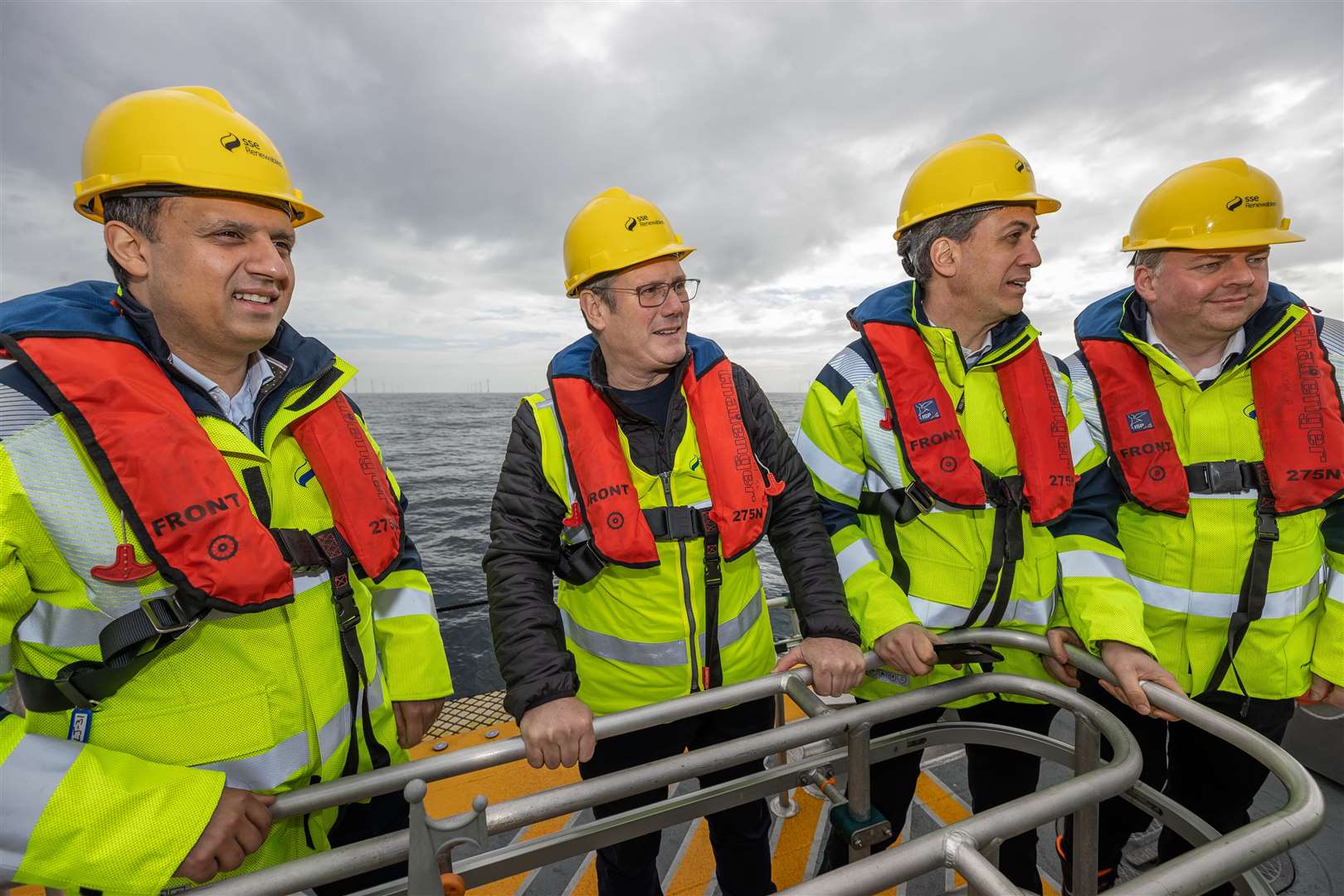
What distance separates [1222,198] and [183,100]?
3013 millimetres

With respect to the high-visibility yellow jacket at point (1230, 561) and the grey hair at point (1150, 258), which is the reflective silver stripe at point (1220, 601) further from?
the grey hair at point (1150, 258)

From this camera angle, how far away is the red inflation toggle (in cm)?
126

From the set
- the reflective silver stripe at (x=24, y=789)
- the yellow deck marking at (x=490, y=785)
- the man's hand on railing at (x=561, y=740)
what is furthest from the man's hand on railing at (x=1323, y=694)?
the reflective silver stripe at (x=24, y=789)

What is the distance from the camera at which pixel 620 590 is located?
195cm

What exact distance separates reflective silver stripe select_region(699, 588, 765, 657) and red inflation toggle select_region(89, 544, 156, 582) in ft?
4.50

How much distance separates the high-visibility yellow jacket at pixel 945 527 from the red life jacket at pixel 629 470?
307 mm

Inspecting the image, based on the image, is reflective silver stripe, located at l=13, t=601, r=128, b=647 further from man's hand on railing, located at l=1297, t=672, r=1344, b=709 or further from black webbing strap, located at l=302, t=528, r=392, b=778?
man's hand on railing, located at l=1297, t=672, r=1344, b=709

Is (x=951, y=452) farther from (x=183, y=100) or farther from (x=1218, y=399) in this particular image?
(x=183, y=100)

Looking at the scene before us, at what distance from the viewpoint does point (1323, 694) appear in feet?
6.93

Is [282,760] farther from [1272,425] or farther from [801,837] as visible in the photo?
[1272,425]

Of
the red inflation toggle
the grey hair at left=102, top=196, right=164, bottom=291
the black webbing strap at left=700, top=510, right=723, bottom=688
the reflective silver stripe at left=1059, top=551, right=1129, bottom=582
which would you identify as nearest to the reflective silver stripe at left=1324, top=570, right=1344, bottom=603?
the reflective silver stripe at left=1059, top=551, right=1129, bottom=582

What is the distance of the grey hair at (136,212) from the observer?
1.42 meters

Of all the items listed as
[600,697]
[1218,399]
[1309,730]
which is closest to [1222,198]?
[1218,399]

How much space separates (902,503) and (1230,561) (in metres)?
1.08
